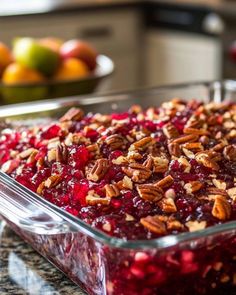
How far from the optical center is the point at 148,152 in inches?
45.1

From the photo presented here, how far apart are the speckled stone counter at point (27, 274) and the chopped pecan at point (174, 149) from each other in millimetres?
259

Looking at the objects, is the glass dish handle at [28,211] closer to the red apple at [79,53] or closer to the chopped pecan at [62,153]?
the chopped pecan at [62,153]

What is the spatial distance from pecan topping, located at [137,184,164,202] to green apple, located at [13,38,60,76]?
0.86 metres

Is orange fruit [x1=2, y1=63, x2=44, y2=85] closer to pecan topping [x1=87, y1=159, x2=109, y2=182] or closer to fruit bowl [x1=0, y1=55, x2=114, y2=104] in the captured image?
fruit bowl [x1=0, y1=55, x2=114, y2=104]

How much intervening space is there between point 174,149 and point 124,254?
0.33 metres

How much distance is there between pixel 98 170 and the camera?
1054 millimetres

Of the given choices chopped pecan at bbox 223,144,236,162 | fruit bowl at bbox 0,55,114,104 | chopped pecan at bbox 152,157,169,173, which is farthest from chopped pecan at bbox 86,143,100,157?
fruit bowl at bbox 0,55,114,104

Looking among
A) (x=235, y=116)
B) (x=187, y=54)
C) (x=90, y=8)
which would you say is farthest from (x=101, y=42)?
(x=235, y=116)

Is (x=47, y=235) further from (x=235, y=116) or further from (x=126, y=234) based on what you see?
(x=235, y=116)

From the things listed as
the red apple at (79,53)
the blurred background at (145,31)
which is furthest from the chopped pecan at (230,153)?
the blurred background at (145,31)

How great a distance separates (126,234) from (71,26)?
2.59 m

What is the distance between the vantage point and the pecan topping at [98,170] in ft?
3.43

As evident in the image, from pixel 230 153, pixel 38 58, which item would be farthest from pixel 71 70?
pixel 230 153

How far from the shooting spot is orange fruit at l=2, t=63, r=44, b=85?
1.74 m
